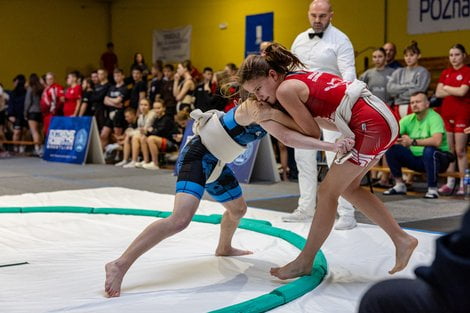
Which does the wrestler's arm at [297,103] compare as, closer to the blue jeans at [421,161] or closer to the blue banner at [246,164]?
the blue jeans at [421,161]

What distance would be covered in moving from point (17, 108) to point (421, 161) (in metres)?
8.54

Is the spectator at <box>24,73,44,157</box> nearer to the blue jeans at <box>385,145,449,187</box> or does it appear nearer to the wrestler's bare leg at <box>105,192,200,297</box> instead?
the blue jeans at <box>385,145,449,187</box>

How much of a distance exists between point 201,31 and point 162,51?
3.72ft

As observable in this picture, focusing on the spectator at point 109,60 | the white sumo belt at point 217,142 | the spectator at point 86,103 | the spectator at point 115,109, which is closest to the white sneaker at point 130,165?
the spectator at point 115,109

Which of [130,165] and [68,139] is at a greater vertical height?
[68,139]

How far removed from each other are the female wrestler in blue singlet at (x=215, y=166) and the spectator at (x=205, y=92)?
493 centimetres

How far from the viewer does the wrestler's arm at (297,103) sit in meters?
2.80

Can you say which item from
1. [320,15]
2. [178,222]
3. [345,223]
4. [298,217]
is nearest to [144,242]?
[178,222]

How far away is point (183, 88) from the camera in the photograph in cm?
933

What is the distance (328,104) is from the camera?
2.89 m

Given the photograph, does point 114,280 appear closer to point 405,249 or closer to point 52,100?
point 405,249

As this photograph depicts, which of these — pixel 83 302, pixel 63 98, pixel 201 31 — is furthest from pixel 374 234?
pixel 201 31

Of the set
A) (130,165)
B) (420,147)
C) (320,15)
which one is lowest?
(130,165)

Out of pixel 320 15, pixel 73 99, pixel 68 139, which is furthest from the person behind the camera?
pixel 73 99
